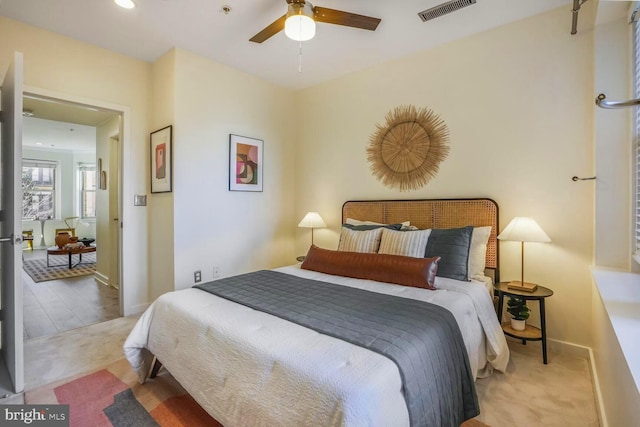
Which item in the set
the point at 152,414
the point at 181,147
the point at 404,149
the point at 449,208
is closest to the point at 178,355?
the point at 152,414

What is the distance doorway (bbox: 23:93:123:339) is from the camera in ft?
A: 10.7

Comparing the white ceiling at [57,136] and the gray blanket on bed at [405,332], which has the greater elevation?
the white ceiling at [57,136]

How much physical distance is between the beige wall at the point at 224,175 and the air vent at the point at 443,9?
2.14m

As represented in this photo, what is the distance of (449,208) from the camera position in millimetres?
2871

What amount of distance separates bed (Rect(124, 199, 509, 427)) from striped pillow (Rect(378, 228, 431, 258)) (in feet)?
0.39

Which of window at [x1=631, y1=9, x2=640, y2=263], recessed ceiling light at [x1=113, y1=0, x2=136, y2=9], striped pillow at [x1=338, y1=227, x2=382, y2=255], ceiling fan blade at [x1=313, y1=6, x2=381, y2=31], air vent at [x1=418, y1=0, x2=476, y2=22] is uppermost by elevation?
recessed ceiling light at [x1=113, y1=0, x2=136, y2=9]

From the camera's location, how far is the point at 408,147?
10.4 ft

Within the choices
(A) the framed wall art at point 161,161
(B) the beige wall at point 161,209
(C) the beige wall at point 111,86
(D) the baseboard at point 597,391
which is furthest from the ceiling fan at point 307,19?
(D) the baseboard at point 597,391

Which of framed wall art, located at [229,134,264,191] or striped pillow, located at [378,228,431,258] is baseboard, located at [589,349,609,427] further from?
framed wall art, located at [229,134,264,191]

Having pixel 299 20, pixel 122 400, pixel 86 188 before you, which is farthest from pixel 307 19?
pixel 86 188

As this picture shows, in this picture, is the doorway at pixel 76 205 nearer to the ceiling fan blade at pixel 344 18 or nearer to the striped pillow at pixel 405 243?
the ceiling fan blade at pixel 344 18

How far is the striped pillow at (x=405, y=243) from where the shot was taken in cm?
252

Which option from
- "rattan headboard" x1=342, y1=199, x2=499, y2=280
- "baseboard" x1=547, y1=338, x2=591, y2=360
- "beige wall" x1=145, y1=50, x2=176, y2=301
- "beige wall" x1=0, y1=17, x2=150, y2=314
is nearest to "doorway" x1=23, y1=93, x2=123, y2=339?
"beige wall" x1=0, y1=17, x2=150, y2=314

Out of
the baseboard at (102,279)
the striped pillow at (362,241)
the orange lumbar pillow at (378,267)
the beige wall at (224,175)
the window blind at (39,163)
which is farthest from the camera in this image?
the window blind at (39,163)
